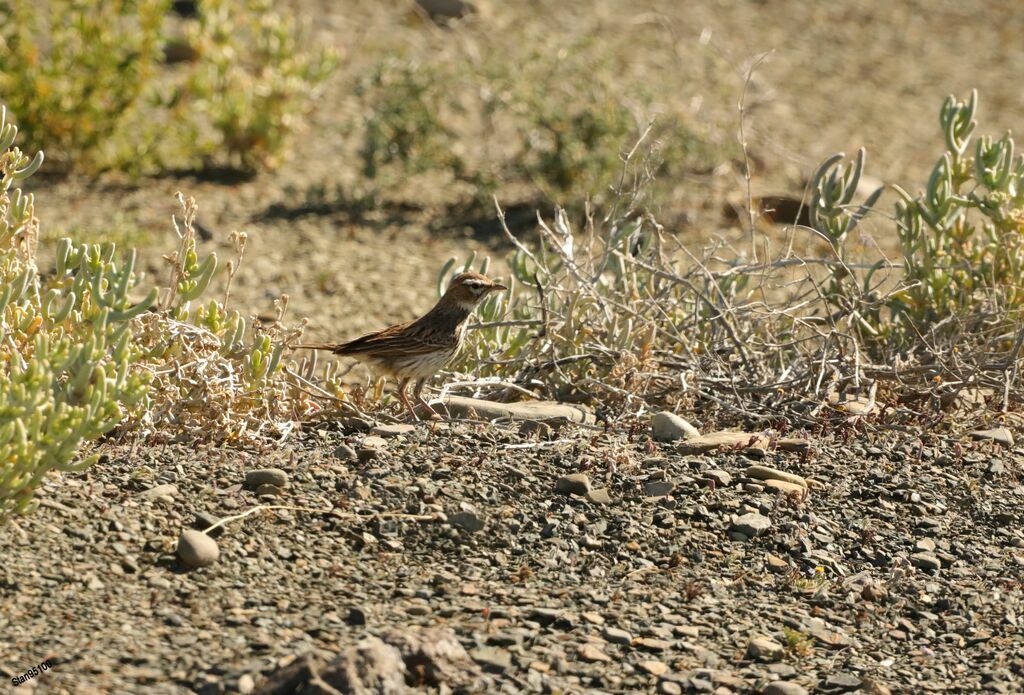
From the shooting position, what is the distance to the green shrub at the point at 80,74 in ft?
34.8

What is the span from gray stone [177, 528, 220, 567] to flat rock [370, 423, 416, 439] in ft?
4.16

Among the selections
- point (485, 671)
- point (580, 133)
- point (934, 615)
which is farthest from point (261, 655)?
point (580, 133)

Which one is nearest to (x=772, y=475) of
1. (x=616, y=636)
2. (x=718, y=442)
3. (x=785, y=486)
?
(x=785, y=486)

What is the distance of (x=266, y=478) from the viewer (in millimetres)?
5168

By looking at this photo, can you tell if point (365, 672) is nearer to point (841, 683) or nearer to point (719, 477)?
point (841, 683)

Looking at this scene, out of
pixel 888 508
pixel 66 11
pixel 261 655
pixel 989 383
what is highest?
pixel 66 11

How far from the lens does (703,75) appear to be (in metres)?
14.2

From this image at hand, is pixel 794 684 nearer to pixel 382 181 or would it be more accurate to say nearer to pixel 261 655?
pixel 261 655

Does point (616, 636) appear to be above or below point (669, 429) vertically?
below

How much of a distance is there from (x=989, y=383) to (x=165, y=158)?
7321mm

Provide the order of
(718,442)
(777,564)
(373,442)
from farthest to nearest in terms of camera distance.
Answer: (718,442) < (373,442) < (777,564)

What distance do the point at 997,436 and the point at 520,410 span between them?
2.02 meters

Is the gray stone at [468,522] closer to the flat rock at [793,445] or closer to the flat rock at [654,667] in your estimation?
the flat rock at [654,667]

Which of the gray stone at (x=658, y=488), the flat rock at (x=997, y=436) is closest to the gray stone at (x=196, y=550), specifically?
the gray stone at (x=658, y=488)
